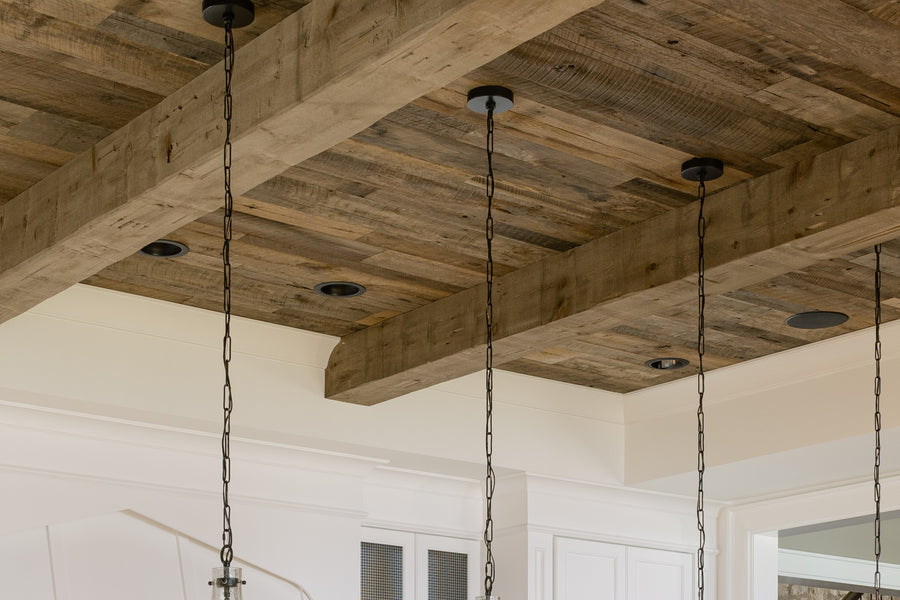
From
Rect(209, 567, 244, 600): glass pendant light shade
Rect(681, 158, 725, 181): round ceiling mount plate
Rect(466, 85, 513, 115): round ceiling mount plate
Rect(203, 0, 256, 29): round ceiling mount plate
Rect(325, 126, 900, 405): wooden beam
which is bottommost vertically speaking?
Rect(209, 567, 244, 600): glass pendant light shade

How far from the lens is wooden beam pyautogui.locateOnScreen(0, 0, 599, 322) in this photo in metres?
2.49

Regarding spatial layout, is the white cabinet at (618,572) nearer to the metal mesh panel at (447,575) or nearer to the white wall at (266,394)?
the white wall at (266,394)

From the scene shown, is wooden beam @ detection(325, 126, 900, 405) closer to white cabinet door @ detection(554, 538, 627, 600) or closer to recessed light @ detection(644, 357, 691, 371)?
recessed light @ detection(644, 357, 691, 371)

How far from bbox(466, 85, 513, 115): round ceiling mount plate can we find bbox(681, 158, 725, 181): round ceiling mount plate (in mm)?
647

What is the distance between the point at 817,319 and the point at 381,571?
234cm

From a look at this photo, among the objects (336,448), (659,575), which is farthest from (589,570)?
(336,448)

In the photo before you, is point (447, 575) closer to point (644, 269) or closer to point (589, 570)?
point (589, 570)

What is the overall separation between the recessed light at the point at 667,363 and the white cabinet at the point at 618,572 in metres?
1.03

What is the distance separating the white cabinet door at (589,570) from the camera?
245 inches

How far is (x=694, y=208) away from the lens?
13.0 ft

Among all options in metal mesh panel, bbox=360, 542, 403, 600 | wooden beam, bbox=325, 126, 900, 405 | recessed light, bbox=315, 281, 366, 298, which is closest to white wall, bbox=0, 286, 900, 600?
metal mesh panel, bbox=360, 542, 403, 600

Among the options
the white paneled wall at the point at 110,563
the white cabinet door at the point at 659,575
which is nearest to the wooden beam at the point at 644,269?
the white paneled wall at the point at 110,563

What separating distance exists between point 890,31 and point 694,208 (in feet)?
3.60

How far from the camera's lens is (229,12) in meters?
2.88
